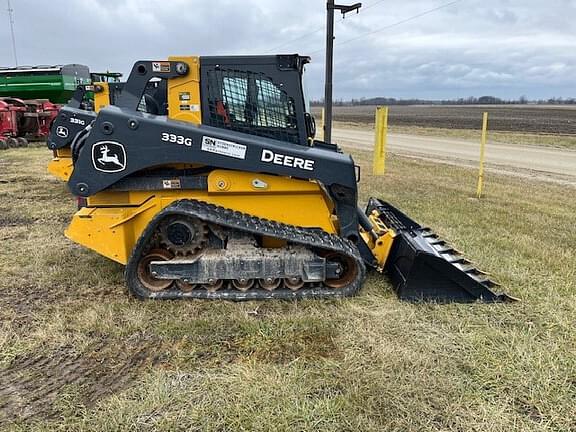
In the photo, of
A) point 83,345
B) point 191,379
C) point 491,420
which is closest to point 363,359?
point 491,420

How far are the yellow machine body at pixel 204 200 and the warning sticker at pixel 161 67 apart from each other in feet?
3.34

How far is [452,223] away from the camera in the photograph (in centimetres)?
748

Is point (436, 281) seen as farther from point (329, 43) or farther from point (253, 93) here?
point (329, 43)

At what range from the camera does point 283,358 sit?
3.62m

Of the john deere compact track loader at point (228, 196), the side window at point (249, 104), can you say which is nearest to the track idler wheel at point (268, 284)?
the john deere compact track loader at point (228, 196)

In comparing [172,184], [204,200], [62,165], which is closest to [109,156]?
[172,184]

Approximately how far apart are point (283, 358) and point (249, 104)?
7.85 ft

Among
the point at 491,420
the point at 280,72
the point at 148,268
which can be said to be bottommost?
the point at 491,420

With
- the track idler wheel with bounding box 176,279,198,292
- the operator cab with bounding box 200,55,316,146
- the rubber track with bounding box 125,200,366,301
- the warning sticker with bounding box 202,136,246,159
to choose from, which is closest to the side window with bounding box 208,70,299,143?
the operator cab with bounding box 200,55,316,146

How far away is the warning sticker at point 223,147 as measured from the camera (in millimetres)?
4496

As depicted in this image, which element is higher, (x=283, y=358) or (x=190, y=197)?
(x=190, y=197)

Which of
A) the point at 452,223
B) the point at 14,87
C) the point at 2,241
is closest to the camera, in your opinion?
the point at 2,241

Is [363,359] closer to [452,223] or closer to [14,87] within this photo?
[452,223]

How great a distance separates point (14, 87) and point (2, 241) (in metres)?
17.8
